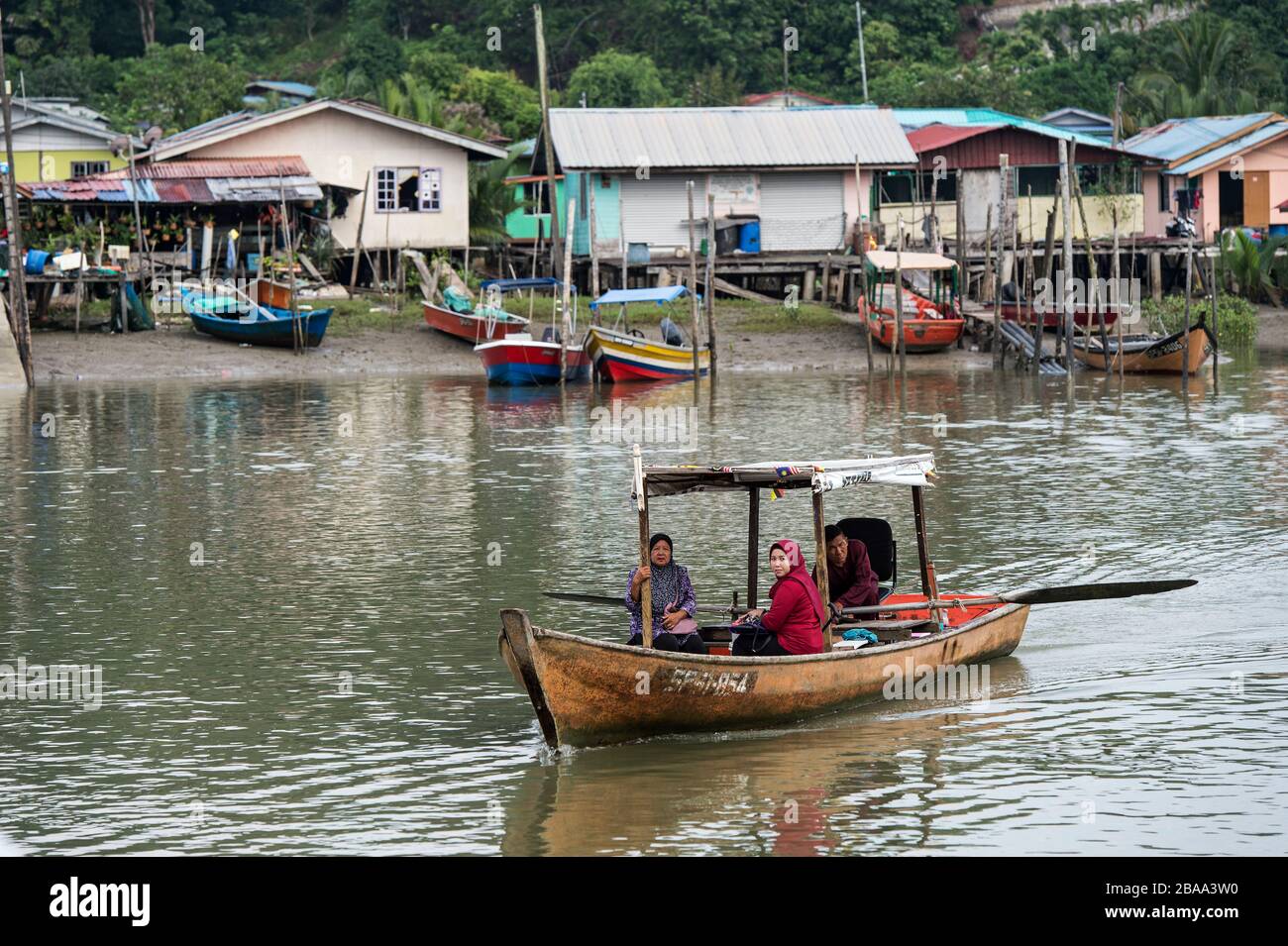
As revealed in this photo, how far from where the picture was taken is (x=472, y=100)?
6328cm

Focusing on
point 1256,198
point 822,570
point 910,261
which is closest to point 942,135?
point 910,261

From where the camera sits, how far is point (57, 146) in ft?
177

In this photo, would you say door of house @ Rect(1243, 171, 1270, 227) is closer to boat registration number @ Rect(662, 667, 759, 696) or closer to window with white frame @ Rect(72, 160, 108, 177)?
window with white frame @ Rect(72, 160, 108, 177)

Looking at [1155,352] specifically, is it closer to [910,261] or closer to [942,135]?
[910,261]

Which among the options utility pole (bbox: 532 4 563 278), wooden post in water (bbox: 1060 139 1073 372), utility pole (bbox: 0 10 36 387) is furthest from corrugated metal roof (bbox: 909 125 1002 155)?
utility pole (bbox: 0 10 36 387)

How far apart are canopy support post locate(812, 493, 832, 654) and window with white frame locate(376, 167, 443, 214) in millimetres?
36548

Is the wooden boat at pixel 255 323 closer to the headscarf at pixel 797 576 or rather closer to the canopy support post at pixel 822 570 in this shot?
the canopy support post at pixel 822 570

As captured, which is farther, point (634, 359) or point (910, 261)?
point (910, 261)

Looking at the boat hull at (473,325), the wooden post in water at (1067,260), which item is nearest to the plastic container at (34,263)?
the boat hull at (473,325)

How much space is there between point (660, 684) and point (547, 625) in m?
4.56

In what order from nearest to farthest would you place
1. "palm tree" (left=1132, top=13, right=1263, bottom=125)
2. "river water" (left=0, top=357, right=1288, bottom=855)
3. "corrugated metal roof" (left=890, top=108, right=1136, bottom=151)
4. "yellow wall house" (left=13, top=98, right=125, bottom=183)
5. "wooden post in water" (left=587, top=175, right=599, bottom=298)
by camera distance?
"river water" (left=0, top=357, right=1288, bottom=855) → "wooden post in water" (left=587, top=175, right=599, bottom=298) → "yellow wall house" (left=13, top=98, right=125, bottom=183) → "corrugated metal roof" (left=890, top=108, right=1136, bottom=151) → "palm tree" (left=1132, top=13, right=1263, bottom=125)

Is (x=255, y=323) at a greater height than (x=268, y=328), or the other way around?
(x=255, y=323)

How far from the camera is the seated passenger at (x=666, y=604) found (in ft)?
45.1

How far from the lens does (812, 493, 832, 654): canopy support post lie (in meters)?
14.1
